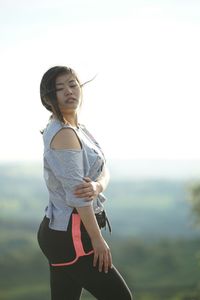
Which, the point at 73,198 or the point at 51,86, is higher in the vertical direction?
the point at 51,86

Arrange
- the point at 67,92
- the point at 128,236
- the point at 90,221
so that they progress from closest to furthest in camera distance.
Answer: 1. the point at 90,221
2. the point at 67,92
3. the point at 128,236

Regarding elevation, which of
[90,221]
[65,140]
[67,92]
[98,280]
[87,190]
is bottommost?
[98,280]

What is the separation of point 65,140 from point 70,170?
106mm

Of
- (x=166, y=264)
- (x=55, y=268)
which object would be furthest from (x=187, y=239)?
(x=55, y=268)

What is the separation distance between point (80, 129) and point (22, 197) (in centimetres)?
2683

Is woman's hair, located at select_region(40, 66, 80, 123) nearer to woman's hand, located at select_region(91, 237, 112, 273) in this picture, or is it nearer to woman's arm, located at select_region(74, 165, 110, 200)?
woman's arm, located at select_region(74, 165, 110, 200)

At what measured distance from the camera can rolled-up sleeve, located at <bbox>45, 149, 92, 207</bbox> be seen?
2029mm

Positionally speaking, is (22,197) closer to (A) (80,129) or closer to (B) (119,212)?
(B) (119,212)

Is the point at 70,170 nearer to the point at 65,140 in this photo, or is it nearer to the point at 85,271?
the point at 65,140

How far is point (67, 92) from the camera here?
214 centimetres

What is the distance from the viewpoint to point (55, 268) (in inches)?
87.5

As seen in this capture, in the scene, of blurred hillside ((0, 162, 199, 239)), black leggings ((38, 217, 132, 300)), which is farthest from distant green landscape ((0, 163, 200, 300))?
black leggings ((38, 217, 132, 300))

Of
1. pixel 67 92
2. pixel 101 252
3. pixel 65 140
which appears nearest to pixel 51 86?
pixel 67 92

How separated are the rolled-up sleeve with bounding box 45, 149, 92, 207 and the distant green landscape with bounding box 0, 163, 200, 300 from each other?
844 inches
